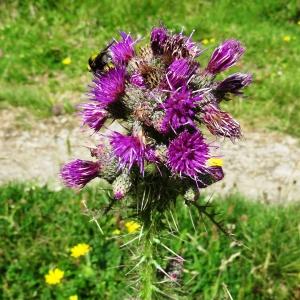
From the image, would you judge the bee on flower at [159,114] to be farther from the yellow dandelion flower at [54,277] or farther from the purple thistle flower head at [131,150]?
the yellow dandelion flower at [54,277]

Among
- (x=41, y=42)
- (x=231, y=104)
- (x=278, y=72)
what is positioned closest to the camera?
(x=231, y=104)

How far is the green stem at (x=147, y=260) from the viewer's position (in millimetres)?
2371

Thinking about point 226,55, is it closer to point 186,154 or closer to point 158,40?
point 158,40

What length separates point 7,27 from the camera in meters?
8.70

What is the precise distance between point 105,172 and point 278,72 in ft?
19.6

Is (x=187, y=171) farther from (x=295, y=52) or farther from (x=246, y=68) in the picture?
(x=295, y=52)

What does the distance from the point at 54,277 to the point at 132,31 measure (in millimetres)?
5480

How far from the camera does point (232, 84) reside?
2.31 meters

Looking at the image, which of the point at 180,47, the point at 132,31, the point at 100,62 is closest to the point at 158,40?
the point at 180,47

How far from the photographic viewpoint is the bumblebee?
7.41 feet

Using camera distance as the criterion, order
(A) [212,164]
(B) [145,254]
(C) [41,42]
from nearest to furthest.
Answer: (A) [212,164] → (B) [145,254] → (C) [41,42]

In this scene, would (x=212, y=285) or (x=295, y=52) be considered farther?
(x=295, y=52)

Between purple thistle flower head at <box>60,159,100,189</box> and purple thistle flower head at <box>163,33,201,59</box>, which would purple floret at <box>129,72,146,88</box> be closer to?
purple thistle flower head at <box>163,33,201,59</box>

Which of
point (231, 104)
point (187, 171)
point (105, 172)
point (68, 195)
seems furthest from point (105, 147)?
point (231, 104)
